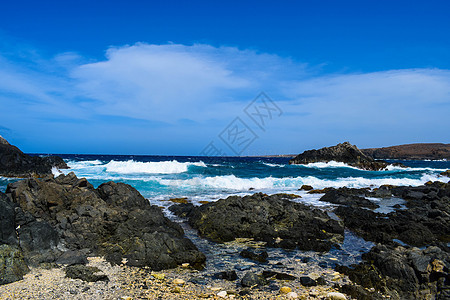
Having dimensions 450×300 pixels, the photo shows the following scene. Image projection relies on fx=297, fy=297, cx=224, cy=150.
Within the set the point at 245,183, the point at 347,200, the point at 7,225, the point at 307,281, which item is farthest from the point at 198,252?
the point at 245,183

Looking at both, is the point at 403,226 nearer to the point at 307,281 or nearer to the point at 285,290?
the point at 307,281

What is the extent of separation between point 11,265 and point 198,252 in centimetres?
359

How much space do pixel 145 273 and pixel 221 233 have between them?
343 centimetres

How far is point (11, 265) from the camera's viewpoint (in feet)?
17.5

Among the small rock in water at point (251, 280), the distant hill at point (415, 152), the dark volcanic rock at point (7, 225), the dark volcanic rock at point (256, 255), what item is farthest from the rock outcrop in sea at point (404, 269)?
the distant hill at point (415, 152)

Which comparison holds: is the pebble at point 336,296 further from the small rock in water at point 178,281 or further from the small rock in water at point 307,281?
the small rock in water at point 178,281

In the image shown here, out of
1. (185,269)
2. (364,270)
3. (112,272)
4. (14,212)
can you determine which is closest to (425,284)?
(364,270)

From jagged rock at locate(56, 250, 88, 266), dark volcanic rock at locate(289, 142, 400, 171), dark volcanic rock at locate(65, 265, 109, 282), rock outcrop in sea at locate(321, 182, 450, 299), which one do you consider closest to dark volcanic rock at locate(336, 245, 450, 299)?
rock outcrop in sea at locate(321, 182, 450, 299)

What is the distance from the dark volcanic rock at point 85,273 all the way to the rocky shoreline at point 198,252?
2 centimetres

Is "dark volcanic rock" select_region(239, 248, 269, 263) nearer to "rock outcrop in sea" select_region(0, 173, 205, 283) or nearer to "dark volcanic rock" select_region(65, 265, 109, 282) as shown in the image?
"rock outcrop in sea" select_region(0, 173, 205, 283)

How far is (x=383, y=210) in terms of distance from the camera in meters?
14.0

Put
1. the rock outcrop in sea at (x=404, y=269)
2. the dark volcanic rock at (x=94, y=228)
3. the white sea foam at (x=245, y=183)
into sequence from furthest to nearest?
the white sea foam at (x=245, y=183) < the dark volcanic rock at (x=94, y=228) < the rock outcrop in sea at (x=404, y=269)

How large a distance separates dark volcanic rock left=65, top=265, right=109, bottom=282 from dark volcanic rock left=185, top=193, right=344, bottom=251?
387 centimetres

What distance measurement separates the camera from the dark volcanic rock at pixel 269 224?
341 inches
